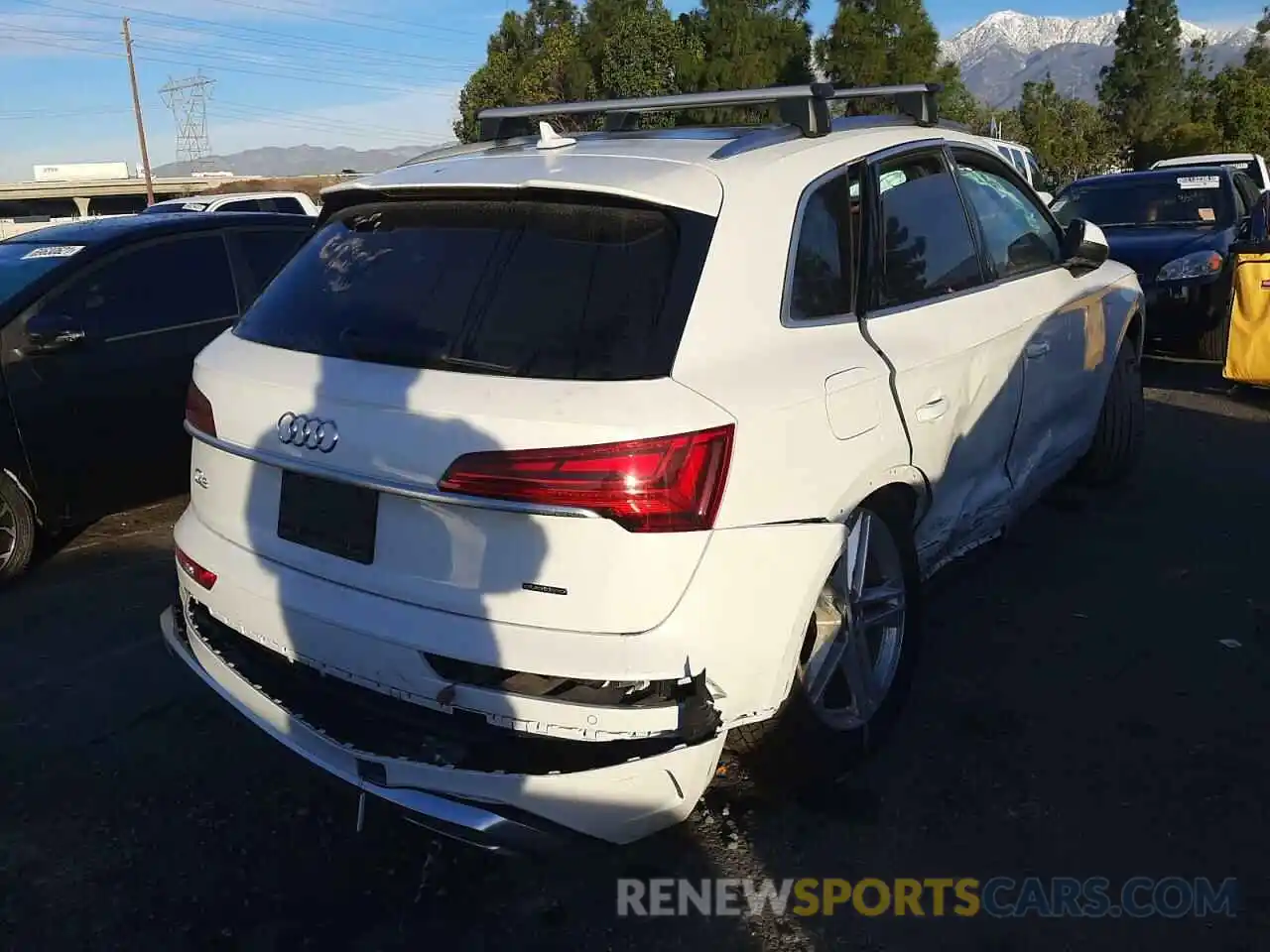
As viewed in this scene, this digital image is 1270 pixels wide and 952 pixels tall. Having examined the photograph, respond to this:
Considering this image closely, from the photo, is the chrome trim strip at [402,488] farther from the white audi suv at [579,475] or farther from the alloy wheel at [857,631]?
the alloy wheel at [857,631]

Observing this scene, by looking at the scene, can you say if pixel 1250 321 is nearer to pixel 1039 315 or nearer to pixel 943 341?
pixel 1039 315

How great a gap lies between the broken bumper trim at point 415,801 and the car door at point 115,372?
2.73 meters

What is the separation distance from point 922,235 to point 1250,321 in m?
5.39

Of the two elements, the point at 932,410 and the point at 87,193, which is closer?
the point at 932,410

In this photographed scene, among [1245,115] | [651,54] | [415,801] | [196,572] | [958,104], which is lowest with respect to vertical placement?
[415,801]

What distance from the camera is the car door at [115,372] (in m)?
5.15

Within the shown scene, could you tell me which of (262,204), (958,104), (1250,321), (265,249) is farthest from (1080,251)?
(958,104)

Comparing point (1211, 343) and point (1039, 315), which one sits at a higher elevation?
point (1039, 315)

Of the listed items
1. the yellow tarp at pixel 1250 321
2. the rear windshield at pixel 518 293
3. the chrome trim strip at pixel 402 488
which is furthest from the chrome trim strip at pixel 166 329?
the yellow tarp at pixel 1250 321

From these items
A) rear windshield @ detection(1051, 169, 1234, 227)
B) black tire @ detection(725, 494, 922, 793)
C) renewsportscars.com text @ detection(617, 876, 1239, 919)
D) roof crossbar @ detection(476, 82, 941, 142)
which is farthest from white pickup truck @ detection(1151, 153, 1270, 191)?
renewsportscars.com text @ detection(617, 876, 1239, 919)

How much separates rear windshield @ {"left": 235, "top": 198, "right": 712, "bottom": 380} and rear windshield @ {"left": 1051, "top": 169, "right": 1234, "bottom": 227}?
9.19 meters

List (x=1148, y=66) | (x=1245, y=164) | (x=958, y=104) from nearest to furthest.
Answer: (x=1245, y=164)
(x=958, y=104)
(x=1148, y=66)

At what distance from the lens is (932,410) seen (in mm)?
3443

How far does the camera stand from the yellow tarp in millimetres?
7836
